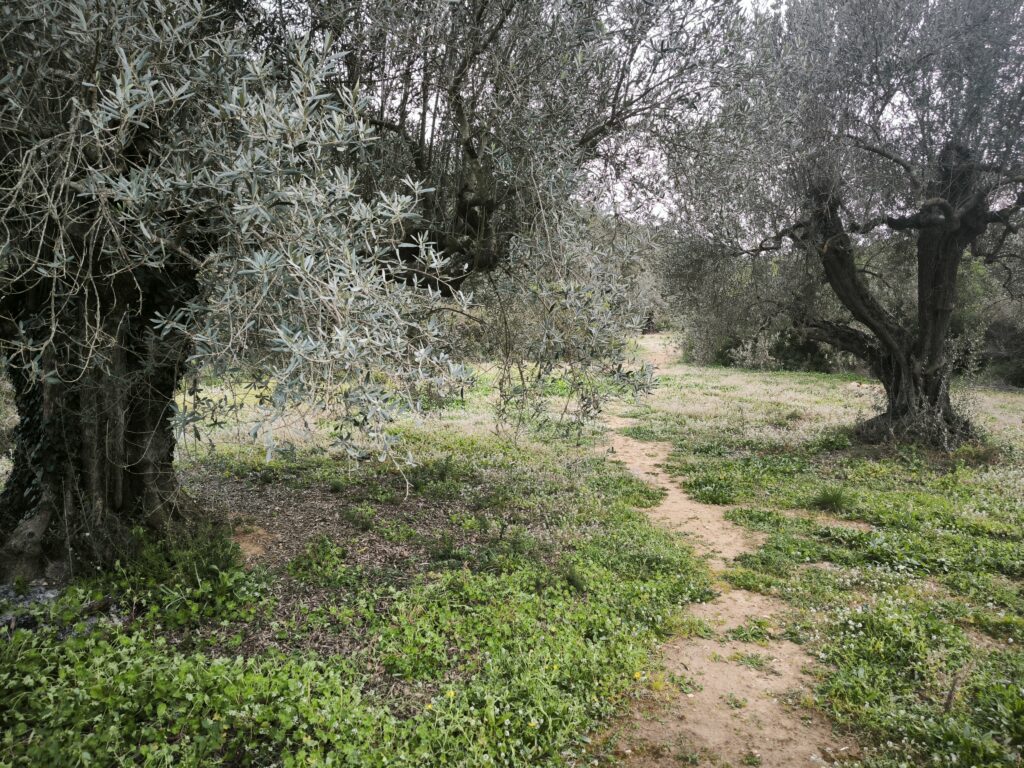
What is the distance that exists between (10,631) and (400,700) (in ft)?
11.5

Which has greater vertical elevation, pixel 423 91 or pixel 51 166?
pixel 423 91

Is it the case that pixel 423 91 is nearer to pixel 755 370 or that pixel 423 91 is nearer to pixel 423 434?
pixel 423 434

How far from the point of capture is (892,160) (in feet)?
41.6

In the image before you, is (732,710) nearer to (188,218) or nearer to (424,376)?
(424,376)

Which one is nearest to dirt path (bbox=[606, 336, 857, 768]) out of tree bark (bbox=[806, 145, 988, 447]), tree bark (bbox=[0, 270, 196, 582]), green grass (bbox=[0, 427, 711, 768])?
green grass (bbox=[0, 427, 711, 768])

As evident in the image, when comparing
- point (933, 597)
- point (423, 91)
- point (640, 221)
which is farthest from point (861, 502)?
point (423, 91)

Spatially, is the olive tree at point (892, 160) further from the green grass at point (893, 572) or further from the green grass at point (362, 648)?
the green grass at point (362, 648)

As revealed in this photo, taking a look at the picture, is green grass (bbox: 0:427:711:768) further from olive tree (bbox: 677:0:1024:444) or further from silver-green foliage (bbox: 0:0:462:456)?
olive tree (bbox: 677:0:1024:444)

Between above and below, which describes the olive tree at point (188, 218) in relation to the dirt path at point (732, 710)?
above

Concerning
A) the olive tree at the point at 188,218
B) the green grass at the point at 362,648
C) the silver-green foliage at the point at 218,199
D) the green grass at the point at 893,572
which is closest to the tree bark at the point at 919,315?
the green grass at the point at 893,572

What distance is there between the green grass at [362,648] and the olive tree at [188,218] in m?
1.75

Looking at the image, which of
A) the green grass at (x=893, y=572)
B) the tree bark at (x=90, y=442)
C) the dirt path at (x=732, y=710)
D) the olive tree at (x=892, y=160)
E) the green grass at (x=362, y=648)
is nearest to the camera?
the green grass at (x=362, y=648)

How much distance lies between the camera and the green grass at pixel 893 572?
4.85 m

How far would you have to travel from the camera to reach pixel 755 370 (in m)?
33.6
